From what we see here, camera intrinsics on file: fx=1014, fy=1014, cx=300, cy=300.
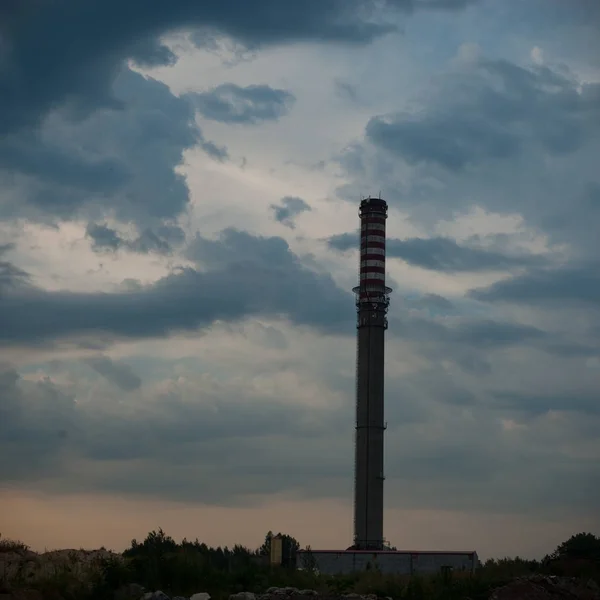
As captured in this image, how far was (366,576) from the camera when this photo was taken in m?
40.6

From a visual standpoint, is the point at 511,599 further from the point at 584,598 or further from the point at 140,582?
the point at 140,582

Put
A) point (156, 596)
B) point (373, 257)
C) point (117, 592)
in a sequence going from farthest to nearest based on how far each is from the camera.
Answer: point (373, 257)
point (117, 592)
point (156, 596)

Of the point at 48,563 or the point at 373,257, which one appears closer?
the point at 48,563

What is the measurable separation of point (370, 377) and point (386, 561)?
1455cm

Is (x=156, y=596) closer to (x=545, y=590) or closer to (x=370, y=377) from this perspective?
(x=545, y=590)

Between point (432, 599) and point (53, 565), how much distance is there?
12.8 metres

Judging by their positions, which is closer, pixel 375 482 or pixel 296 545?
pixel 296 545

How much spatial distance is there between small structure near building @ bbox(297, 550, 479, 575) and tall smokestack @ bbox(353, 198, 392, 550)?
7.68 m

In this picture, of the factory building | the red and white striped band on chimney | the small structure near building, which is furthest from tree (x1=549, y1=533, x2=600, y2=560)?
the red and white striped band on chimney

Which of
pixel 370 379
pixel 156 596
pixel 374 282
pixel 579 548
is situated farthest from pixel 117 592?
pixel 374 282

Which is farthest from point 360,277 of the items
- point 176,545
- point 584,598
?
point 584,598

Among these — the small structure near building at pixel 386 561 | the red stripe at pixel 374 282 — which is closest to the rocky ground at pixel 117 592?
the small structure near building at pixel 386 561

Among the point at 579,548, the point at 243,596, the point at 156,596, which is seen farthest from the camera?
the point at 579,548

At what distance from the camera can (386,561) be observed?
5909cm
